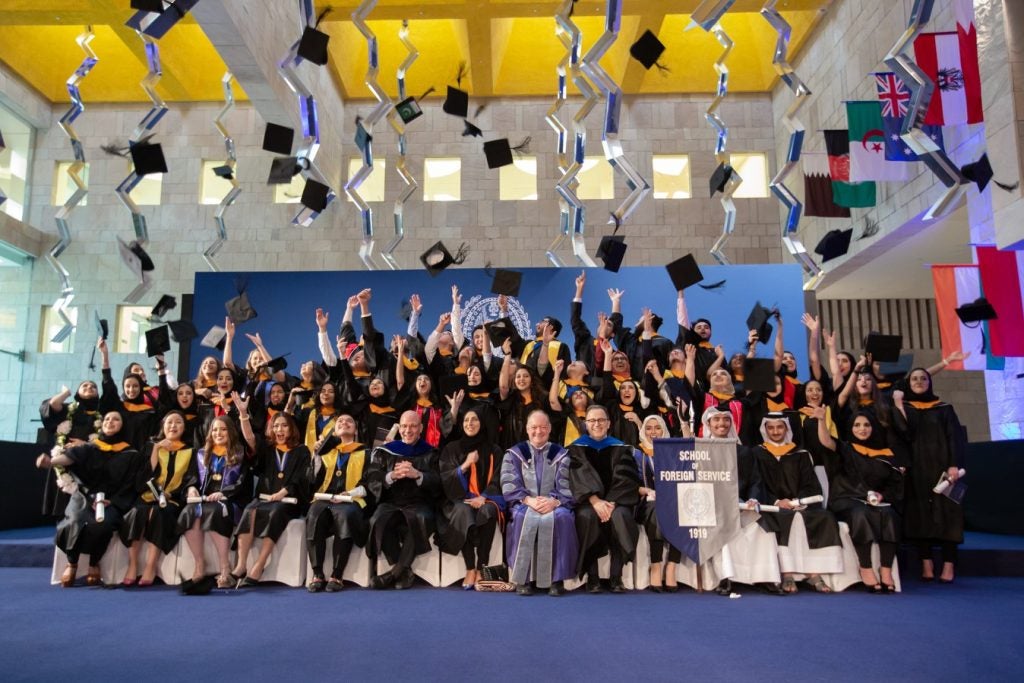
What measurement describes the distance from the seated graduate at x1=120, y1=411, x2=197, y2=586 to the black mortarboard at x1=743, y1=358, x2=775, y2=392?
416cm

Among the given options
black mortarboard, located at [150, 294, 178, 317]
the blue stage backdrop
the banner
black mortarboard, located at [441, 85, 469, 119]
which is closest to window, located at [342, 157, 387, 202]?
the blue stage backdrop

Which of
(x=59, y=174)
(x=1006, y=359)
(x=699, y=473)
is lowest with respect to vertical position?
(x=699, y=473)

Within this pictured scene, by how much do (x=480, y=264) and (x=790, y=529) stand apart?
852cm

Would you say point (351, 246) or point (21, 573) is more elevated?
point (351, 246)

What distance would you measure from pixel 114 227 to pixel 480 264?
6.19 metres

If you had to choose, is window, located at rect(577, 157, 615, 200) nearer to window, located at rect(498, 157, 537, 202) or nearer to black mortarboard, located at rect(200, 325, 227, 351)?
window, located at rect(498, 157, 537, 202)

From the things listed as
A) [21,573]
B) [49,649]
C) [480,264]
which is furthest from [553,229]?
[49,649]

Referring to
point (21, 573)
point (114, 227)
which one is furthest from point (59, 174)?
point (21, 573)

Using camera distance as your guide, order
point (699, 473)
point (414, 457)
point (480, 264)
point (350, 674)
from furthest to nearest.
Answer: point (480, 264)
point (414, 457)
point (699, 473)
point (350, 674)

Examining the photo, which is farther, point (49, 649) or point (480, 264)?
point (480, 264)

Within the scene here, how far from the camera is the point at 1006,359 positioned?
823 cm

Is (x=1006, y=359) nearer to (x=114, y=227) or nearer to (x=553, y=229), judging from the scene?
(x=553, y=229)

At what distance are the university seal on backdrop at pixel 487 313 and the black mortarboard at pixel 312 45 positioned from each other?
13.8 ft

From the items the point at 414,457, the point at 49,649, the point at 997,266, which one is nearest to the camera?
the point at 49,649
